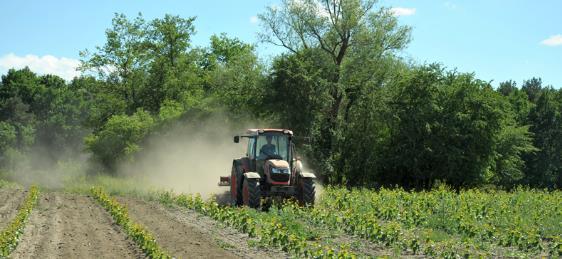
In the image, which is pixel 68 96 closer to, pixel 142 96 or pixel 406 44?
pixel 142 96

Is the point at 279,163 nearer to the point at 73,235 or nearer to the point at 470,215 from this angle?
the point at 470,215

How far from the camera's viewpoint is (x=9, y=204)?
76.3ft

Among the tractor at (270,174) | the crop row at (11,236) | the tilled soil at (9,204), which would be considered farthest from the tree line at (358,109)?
the crop row at (11,236)

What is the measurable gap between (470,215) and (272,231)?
772 centimetres

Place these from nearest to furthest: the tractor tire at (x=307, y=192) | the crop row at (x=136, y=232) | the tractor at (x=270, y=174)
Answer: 1. the crop row at (x=136, y=232)
2. the tractor at (x=270, y=174)
3. the tractor tire at (x=307, y=192)

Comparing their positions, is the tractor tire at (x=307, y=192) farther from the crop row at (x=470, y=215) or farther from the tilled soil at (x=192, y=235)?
the tilled soil at (x=192, y=235)

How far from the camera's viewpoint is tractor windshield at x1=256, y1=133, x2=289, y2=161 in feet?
65.6

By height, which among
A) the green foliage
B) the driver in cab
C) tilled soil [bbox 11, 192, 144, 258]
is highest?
the green foliage

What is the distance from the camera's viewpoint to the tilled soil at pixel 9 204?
1879 centimetres

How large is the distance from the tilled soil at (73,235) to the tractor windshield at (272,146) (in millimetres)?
5190

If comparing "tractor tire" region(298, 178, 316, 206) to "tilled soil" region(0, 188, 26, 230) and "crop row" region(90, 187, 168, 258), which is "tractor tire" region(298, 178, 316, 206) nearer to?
"crop row" region(90, 187, 168, 258)

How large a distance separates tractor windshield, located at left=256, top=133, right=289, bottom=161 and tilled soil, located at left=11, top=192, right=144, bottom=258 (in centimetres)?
519

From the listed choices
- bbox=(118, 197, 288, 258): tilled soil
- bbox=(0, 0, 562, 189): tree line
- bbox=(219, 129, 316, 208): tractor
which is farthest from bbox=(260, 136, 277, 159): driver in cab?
bbox=(0, 0, 562, 189): tree line

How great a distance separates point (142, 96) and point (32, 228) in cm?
3243
